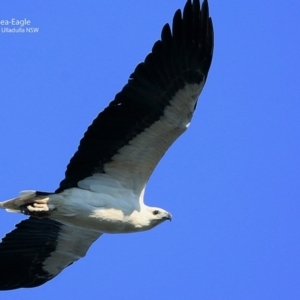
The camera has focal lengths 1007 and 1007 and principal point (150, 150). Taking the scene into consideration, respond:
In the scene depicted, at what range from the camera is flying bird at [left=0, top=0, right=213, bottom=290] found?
14.9 m

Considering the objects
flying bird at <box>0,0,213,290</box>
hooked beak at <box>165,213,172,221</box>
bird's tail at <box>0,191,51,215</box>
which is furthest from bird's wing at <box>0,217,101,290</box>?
hooked beak at <box>165,213,172,221</box>

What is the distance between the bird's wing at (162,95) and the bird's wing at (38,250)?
2022mm

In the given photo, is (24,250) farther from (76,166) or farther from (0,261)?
(76,166)

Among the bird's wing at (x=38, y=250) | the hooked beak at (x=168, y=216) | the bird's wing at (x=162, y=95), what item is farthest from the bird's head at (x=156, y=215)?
the bird's wing at (x=38, y=250)

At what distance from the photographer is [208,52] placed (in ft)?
49.4

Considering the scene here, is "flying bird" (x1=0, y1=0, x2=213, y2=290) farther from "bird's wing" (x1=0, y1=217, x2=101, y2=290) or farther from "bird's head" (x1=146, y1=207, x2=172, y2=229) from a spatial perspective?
"bird's wing" (x1=0, y1=217, x2=101, y2=290)

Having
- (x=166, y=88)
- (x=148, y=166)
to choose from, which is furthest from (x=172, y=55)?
(x=148, y=166)

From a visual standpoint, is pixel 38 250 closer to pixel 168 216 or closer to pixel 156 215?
pixel 156 215

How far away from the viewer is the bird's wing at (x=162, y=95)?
14.8 m

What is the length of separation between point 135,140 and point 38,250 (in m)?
3.07

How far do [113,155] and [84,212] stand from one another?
0.98 metres

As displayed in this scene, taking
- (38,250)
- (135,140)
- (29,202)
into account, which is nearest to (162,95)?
(135,140)

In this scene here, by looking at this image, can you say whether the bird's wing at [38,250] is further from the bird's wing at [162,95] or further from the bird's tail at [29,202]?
the bird's wing at [162,95]

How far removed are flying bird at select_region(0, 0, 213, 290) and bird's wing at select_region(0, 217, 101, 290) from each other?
0.86 m
